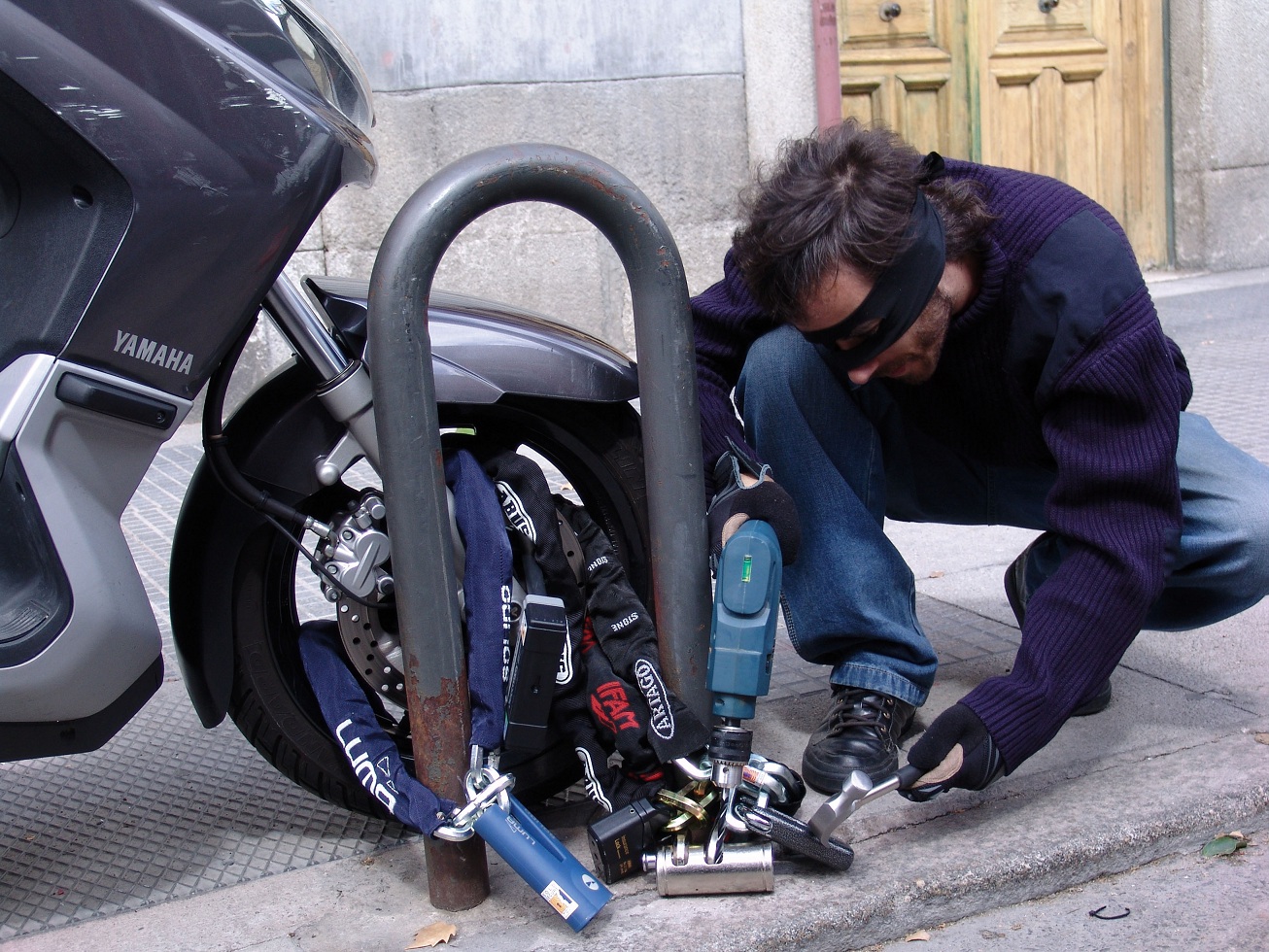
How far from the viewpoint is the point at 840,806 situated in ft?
5.49

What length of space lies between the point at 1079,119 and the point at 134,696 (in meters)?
6.44

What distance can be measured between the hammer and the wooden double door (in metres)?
5.18

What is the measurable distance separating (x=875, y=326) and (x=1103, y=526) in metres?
0.42

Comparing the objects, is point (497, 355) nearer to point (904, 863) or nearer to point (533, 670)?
point (533, 670)

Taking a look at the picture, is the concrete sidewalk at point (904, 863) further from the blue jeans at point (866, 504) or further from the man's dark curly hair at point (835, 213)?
the man's dark curly hair at point (835, 213)

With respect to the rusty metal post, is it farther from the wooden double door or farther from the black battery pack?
the wooden double door

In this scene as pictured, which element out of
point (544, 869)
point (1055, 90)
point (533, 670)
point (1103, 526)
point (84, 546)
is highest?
point (1055, 90)

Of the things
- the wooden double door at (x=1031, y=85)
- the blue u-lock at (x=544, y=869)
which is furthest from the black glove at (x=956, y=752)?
the wooden double door at (x=1031, y=85)

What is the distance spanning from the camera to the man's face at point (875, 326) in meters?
1.81

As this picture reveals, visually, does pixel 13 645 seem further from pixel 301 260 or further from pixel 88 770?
pixel 301 260

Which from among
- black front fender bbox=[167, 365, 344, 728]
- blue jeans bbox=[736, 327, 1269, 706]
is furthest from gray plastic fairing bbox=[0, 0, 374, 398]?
blue jeans bbox=[736, 327, 1269, 706]

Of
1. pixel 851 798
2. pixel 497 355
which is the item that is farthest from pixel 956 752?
pixel 497 355

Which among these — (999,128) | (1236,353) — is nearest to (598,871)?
(1236,353)

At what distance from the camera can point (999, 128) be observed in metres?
6.76
